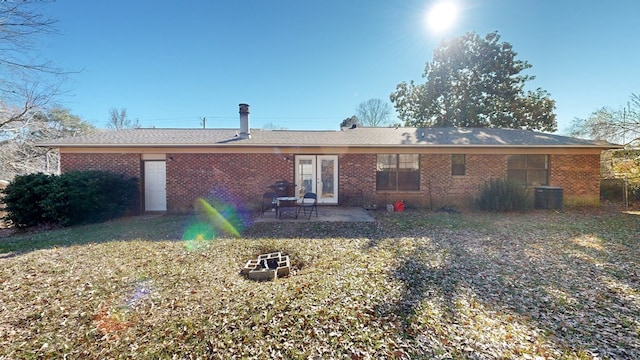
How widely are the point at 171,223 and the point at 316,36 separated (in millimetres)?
10428

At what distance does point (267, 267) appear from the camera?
15.0ft

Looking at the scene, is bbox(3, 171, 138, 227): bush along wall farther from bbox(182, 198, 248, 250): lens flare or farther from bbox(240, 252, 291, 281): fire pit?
bbox(240, 252, 291, 281): fire pit

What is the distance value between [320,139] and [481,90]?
1896 centimetres

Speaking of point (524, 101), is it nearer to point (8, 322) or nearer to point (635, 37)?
point (635, 37)

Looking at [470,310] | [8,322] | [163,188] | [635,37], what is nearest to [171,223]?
[163,188]

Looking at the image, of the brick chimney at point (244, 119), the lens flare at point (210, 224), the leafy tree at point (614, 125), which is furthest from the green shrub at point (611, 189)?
the brick chimney at point (244, 119)

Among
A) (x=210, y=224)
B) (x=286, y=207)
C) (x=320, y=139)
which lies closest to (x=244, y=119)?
(x=320, y=139)

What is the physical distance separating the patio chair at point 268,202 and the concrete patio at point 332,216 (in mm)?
190

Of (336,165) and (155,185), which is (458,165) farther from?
(155,185)

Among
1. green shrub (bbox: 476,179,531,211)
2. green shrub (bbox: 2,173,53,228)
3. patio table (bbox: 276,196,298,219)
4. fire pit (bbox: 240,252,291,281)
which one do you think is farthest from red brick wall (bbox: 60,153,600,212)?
fire pit (bbox: 240,252,291,281)

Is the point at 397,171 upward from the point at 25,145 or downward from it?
downward

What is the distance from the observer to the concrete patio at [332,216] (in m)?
8.30

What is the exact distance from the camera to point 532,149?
34.3 ft

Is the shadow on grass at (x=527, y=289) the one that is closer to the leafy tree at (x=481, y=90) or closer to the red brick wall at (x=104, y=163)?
the red brick wall at (x=104, y=163)
